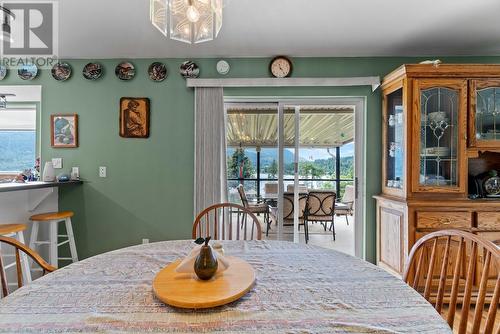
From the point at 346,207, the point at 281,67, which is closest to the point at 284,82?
the point at 281,67

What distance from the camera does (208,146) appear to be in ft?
9.06

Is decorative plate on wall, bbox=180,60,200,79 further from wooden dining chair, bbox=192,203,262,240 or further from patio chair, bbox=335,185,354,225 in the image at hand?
patio chair, bbox=335,185,354,225

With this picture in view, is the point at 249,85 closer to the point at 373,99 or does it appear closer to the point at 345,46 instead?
the point at 345,46

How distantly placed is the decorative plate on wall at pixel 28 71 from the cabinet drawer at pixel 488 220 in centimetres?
463

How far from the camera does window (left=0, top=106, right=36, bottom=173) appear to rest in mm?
3262

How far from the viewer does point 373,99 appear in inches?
108

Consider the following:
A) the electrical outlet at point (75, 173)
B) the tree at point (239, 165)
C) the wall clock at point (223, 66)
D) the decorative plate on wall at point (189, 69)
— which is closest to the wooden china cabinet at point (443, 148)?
the tree at point (239, 165)

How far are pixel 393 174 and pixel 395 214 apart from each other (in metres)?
0.41

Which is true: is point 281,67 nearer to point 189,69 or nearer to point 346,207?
point 189,69

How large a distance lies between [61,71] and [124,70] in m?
0.71

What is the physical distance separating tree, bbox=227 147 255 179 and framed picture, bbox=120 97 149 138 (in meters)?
1.00

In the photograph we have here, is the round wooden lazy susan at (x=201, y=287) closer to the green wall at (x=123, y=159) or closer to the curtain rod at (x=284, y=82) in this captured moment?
the green wall at (x=123, y=159)

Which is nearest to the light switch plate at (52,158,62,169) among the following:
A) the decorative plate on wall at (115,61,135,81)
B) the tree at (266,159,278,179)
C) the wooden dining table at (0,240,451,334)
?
the decorative plate on wall at (115,61,135,81)

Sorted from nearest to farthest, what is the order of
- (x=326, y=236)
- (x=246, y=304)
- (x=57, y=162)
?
(x=246, y=304) → (x=57, y=162) → (x=326, y=236)
